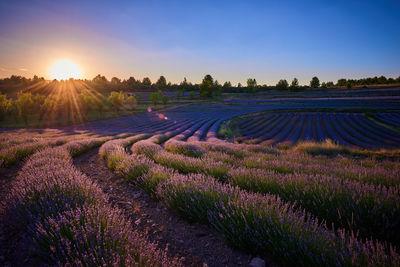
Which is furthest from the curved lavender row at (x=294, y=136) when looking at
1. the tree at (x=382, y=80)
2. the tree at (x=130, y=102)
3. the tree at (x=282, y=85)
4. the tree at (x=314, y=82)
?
the tree at (x=382, y=80)

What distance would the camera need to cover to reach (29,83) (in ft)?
289

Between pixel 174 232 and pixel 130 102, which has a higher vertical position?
pixel 130 102

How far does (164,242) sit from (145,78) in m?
157

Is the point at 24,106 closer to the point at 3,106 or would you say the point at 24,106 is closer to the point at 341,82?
the point at 3,106

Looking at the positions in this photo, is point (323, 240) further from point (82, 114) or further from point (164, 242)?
point (82, 114)

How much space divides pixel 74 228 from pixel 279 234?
193 cm

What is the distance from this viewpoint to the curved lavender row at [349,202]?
6.34 feet

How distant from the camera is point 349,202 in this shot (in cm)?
213

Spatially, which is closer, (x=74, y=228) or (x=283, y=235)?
(x=74, y=228)

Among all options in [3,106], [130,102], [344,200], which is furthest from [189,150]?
[130,102]

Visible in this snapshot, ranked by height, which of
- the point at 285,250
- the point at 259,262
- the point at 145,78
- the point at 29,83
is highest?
the point at 145,78

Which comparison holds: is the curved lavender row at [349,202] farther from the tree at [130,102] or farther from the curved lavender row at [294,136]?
the tree at [130,102]

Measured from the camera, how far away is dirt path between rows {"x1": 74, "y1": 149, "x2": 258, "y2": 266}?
70.2 inches

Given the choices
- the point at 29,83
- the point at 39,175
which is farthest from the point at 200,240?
the point at 29,83
